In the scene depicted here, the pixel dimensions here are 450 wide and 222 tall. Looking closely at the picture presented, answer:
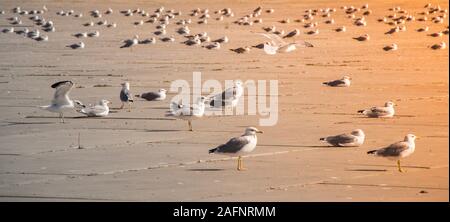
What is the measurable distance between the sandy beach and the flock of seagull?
0.85ft

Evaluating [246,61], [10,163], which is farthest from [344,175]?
[246,61]

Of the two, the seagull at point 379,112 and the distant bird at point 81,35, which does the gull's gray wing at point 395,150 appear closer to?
the seagull at point 379,112

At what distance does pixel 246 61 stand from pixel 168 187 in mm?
25030

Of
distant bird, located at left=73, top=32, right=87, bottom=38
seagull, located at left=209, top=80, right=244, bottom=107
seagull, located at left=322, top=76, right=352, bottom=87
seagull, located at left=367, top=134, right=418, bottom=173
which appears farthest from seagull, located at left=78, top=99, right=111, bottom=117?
distant bird, located at left=73, top=32, right=87, bottom=38

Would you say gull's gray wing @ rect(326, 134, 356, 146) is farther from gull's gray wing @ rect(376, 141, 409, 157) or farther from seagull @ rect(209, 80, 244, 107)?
seagull @ rect(209, 80, 244, 107)

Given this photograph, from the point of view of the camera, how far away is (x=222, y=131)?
22688 mm

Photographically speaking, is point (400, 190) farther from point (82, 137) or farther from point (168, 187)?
point (82, 137)

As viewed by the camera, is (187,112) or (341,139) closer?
(341,139)

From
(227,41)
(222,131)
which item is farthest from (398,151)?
(227,41)

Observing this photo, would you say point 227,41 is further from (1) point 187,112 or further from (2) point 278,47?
(1) point 187,112

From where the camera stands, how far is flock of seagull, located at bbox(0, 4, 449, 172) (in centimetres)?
1814

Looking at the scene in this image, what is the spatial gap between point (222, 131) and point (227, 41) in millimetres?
29916

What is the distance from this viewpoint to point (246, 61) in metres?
41.5

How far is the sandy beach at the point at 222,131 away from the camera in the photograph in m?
16.7
